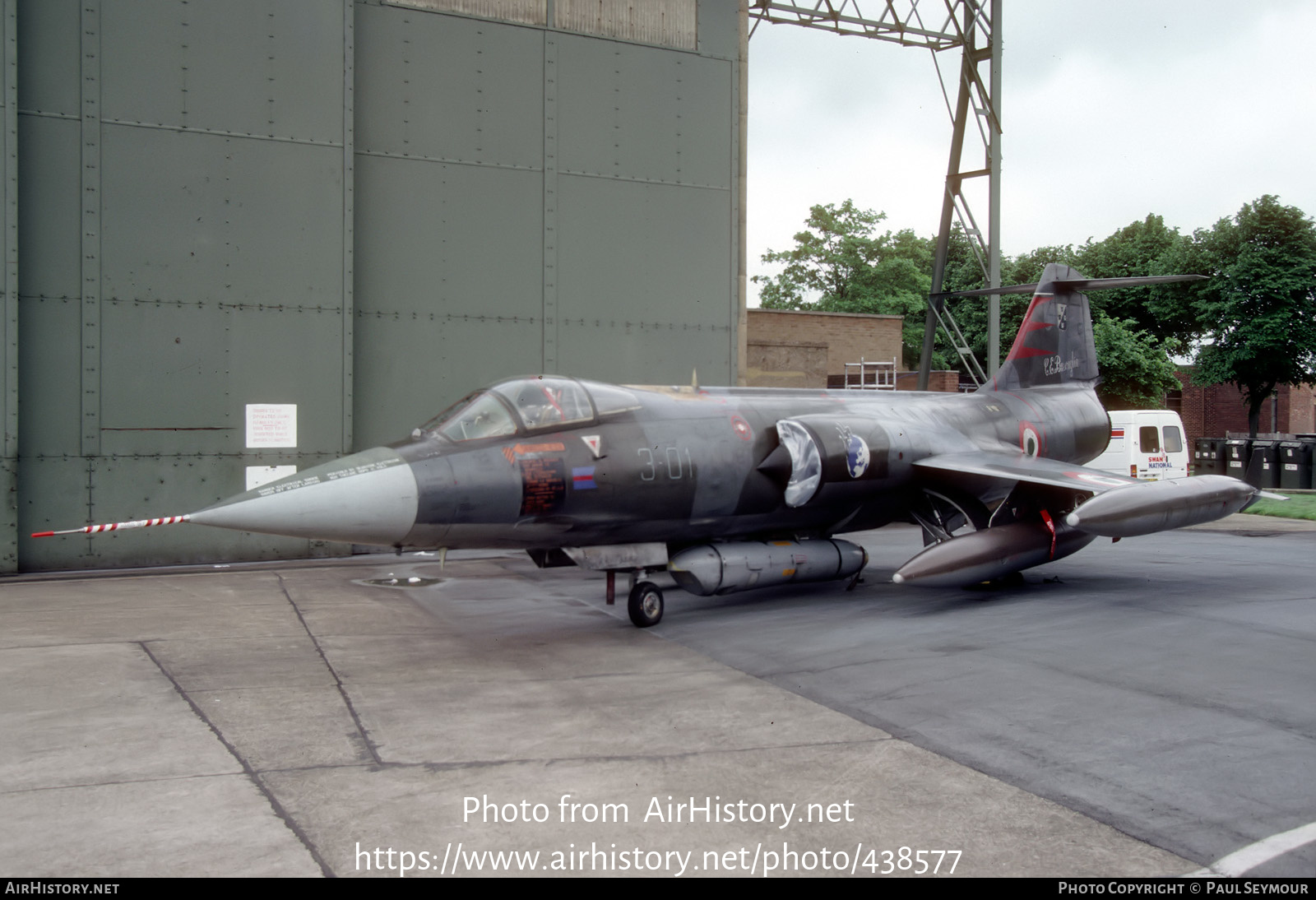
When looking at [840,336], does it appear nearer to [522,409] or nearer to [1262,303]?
[1262,303]

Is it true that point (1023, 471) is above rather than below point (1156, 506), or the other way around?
above

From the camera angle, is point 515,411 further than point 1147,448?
No

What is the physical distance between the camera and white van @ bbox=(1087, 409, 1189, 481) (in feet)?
74.0

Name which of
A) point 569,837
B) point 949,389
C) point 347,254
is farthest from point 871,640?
point 949,389

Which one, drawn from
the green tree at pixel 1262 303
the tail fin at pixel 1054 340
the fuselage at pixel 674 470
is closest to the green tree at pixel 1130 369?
the green tree at pixel 1262 303

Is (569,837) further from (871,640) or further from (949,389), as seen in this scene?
(949,389)

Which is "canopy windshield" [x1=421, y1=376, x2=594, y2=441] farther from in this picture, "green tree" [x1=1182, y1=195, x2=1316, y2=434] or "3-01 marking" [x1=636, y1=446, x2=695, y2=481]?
"green tree" [x1=1182, y1=195, x2=1316, y2=434]

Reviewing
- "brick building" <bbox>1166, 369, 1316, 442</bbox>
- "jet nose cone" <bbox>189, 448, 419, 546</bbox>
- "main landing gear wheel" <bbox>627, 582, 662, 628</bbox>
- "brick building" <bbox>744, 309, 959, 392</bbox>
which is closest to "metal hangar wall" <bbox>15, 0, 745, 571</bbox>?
"main landing gear wheel" <bbox>627, 582, 662, 628</bbox>

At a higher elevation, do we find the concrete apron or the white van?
the white van

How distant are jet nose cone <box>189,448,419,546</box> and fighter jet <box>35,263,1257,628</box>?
0.05 feet

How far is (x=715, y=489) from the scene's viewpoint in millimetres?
9836

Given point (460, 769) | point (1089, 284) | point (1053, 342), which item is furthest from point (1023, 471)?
point (460, 769)

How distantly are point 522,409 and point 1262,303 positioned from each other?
40.4 meters

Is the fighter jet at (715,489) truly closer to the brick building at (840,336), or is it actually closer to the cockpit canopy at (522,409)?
the cockpit canopy at (522,409)
